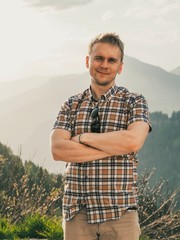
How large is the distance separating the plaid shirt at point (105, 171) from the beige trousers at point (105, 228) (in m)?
0.03

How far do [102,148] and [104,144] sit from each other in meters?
A: 0.02

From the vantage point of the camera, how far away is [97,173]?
105 inches

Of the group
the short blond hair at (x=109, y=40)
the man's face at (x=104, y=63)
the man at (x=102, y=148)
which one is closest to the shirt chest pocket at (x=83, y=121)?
the man at (x=102, y=148)

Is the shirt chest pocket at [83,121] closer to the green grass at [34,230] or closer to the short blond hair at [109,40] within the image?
the short blond hair at [109,40]

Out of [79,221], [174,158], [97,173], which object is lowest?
[79,221]

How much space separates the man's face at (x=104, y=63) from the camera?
284cm

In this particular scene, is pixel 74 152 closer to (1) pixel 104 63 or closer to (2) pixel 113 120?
(2) pixel 113 120

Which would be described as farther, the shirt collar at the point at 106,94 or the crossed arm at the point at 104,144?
the shirt collar at the point at 106,94

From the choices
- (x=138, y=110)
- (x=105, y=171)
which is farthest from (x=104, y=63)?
(x=105, y=171)

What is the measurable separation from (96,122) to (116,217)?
0.50m

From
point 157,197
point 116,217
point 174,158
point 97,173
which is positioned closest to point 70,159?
point 97,173

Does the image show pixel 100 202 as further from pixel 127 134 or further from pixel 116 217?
pixel 127 134

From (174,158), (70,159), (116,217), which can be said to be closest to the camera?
(116,217)

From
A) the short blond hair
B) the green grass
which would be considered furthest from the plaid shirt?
the green grass
